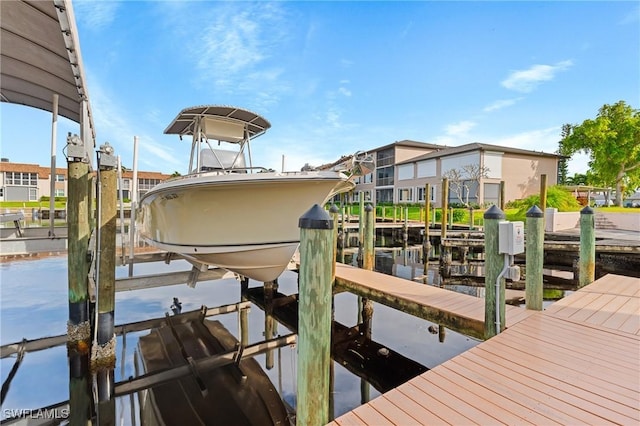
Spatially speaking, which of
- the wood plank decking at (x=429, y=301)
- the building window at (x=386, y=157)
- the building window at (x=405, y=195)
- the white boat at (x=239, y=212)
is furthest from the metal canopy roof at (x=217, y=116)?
the building window at (x=386, y=157)

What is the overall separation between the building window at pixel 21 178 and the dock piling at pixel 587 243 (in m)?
46.2

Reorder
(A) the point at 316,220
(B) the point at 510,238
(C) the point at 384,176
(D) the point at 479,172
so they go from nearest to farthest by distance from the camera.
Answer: (A) the point at 316,220 → (B) the point at 510,238 → (D) the point at 479,172 → (C) the point at 384,176

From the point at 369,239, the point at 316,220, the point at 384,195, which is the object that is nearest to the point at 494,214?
the point at 316,220

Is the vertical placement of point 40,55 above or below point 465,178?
below

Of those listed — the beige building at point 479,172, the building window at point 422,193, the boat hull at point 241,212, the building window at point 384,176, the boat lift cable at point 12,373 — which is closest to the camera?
the boat lift cable at point 12,373

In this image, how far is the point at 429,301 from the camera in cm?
448

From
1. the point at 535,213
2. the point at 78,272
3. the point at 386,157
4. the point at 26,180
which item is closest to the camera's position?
the point at 535,213

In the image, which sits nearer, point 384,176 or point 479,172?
point 479,172

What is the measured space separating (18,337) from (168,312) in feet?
7.94

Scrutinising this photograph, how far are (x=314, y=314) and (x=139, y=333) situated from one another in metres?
5.58

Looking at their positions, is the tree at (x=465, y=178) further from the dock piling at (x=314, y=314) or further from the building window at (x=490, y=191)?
the dock piling at (x=314, y=314)

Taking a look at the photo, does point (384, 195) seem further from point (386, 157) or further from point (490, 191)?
point (490, 191)

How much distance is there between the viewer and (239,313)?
688cm

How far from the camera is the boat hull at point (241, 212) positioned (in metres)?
4.22
